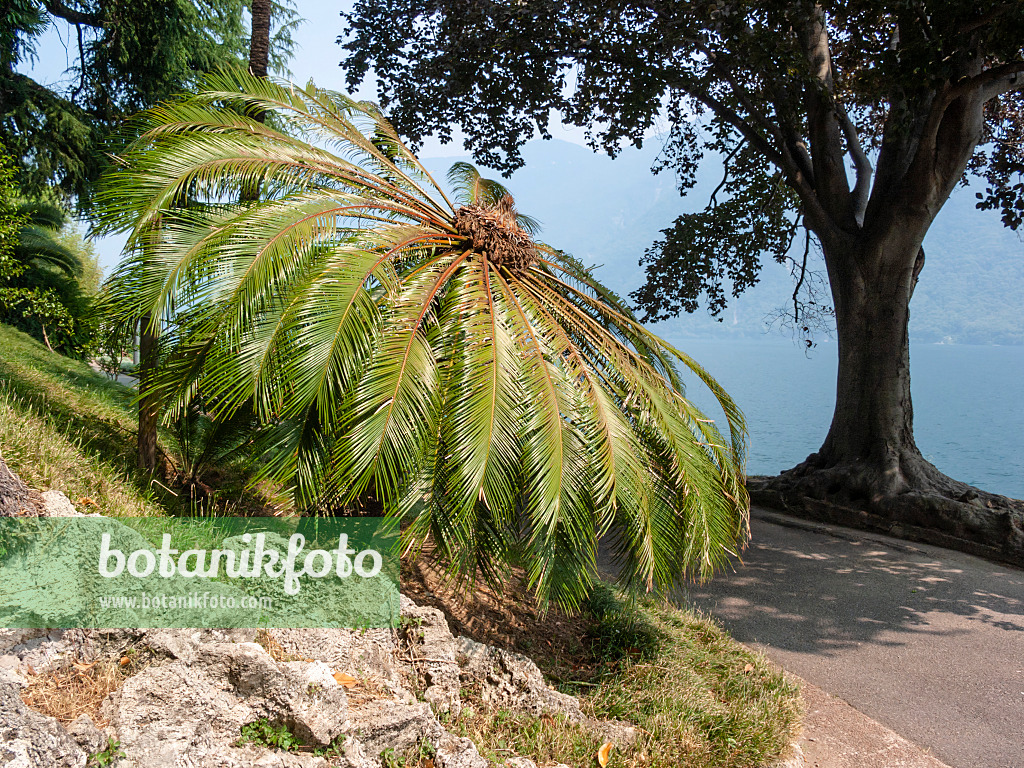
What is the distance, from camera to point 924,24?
7250mm

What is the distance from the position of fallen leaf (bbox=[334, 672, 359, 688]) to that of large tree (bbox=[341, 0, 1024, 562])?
753cm

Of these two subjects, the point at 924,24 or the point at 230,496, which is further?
the point at 924,24

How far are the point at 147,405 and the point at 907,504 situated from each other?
331 inches

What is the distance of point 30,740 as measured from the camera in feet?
7.34

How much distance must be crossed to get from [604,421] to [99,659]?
267 centimetres

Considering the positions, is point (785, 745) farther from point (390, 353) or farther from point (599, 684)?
point (390, 353)

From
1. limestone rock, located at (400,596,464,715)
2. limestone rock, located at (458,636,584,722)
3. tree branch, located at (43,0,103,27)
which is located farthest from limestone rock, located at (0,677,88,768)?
tree branch, located at (43,0,103,27)

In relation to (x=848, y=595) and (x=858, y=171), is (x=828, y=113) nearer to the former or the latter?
(x=858, y=171)

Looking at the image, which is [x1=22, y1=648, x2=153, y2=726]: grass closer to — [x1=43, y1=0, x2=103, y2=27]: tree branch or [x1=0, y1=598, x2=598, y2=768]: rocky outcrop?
[x1=0, y1=598, x2=598, y2=768]: rocky outcrop

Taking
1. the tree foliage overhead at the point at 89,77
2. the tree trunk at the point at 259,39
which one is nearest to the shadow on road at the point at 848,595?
the tree trunk at the point at 259,39

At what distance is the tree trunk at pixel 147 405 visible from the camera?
4123 millimetres

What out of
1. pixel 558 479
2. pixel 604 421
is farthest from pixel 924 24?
pixel 558 479

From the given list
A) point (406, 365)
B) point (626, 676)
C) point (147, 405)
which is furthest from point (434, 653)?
point (147, 405)

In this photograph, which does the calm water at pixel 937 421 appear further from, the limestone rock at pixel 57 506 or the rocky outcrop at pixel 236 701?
the limestone rock at pixel 57 506
